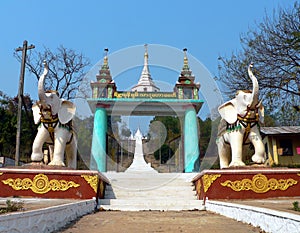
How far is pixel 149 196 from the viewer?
7891 millimetres

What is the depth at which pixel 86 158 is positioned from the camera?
17.7 meters

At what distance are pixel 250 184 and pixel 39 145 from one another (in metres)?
5.11

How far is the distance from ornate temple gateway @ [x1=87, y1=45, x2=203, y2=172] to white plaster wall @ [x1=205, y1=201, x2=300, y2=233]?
10.3 metres

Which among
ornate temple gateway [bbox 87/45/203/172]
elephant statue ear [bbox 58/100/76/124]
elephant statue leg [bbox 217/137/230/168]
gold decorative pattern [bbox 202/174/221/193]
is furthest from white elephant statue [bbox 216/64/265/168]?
ornate temple gateway [bbox 87/45/203/172]

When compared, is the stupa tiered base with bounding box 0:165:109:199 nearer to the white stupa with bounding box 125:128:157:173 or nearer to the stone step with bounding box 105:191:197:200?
the stone step with bounding box 105:191:197:200

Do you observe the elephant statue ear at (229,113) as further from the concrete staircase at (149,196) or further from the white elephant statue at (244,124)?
the concrete staircase at (149,196)

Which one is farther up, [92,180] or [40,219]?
[92,180]

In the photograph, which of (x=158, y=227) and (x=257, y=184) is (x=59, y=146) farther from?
(x=257, y=184)

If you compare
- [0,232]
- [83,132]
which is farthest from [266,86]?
[83,132]

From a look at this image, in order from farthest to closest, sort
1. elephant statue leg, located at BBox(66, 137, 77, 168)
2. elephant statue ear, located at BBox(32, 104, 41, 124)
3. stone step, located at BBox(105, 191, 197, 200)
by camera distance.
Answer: elephant statue leg, located at BBox(66, 137, 77, 168) < elephant statue ear, located at BBox(32, 104, 41, 124) < stone step, located at BBox(105, 191, 197, 200)

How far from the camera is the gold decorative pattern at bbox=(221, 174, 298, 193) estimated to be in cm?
681

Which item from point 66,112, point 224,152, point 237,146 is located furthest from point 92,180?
point 224,152

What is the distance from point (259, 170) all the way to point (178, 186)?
8.71ft

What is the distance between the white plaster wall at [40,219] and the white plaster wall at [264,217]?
2.37 meters
